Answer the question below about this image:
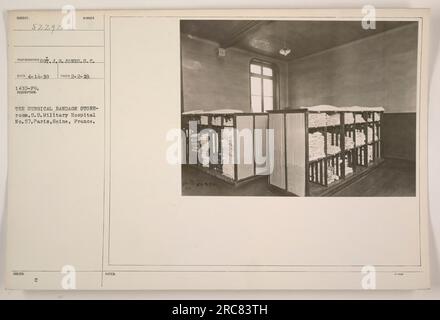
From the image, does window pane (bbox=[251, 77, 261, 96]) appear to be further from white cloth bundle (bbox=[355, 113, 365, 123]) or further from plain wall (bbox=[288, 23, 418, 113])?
white cloth bundle (bbox=[355, 113, 365, 123])

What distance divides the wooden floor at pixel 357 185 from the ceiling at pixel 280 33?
44 cm

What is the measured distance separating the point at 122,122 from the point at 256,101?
0.46m

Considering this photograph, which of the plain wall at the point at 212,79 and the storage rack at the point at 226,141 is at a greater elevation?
the plain wall at the point at 212,79

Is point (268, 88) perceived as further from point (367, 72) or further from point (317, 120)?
point (367, 72)

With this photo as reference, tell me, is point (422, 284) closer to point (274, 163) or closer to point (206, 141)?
point (274, 163)

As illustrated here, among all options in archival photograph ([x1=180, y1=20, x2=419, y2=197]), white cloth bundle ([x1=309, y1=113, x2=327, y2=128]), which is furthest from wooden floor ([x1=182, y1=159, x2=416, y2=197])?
white cloth bundle ([x1=309, y1=113, x2=327, y2=128])

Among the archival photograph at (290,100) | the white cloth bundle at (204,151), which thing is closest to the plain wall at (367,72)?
the archival photograph at (290,100)

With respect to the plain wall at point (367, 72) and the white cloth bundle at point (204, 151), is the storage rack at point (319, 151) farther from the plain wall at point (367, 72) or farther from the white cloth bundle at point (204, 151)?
the white cloth bundle at point (204, 151)

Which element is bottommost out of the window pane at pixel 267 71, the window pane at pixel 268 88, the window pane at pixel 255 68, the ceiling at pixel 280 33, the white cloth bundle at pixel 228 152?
the white cloth bundle at pixel 228 152

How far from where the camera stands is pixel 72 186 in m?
1.29

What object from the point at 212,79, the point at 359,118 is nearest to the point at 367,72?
the point at 359,118

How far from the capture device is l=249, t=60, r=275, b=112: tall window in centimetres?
127

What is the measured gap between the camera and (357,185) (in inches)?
50.8

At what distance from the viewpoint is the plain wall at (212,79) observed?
1270mm
